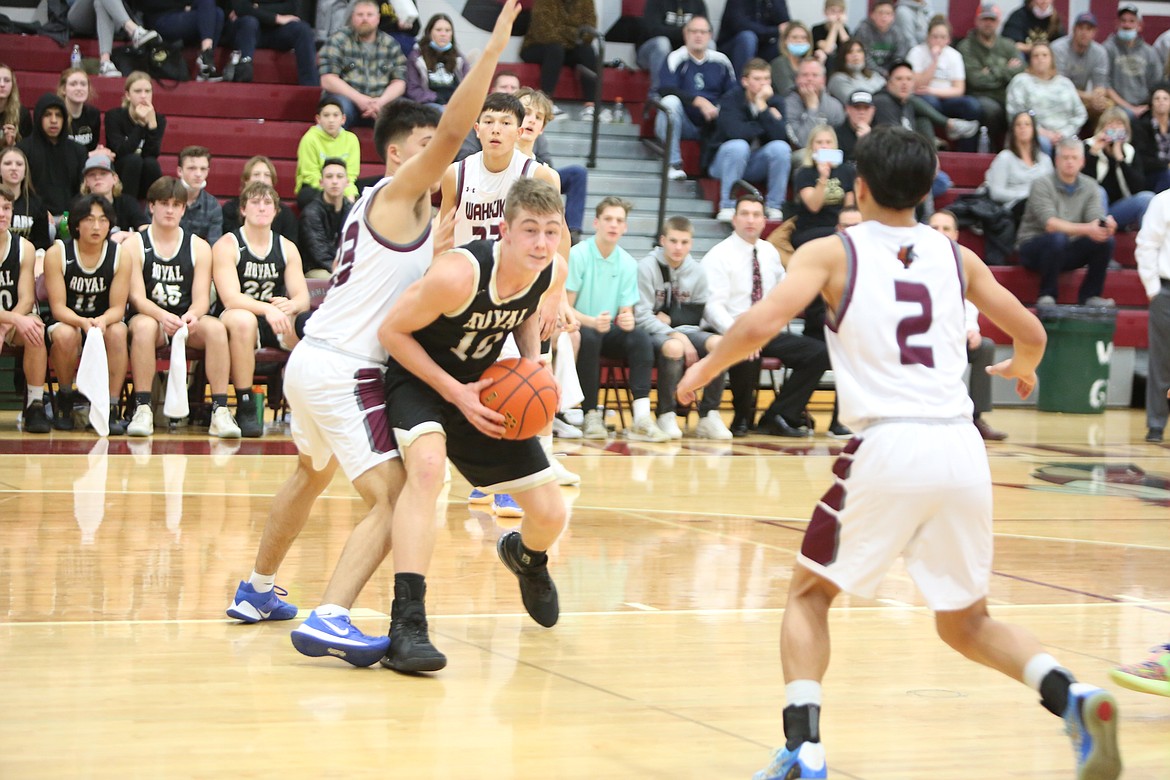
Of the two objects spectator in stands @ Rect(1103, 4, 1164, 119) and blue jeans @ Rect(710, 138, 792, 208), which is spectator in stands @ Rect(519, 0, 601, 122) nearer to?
blue jeans @ Rect(710, 138, 792, 208)

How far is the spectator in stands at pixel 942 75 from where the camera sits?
1464 centimetres

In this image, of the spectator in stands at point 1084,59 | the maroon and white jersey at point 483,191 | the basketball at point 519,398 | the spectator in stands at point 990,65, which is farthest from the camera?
the spectator in stands at point 1084,59

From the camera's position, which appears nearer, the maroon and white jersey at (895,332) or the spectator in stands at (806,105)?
the maroon and white jersey at (895,332)

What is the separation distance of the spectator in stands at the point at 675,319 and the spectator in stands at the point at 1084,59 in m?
6.78

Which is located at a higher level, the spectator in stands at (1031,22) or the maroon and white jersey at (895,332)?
the spectator in stands at (1031,22)

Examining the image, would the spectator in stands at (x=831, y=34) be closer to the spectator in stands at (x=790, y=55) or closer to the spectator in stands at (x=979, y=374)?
the spectator in stands at (x=790, y=55)

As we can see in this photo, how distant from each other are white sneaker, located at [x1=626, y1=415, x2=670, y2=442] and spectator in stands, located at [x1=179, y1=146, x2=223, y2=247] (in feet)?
10.6

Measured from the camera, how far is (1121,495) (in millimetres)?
8133

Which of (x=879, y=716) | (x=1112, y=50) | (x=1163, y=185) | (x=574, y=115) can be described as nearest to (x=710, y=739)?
(x=879, y=716)

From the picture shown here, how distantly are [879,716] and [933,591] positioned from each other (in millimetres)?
625

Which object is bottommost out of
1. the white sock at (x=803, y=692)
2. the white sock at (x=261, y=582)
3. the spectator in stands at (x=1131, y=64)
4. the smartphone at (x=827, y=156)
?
the white sock at (x=261, y=582)

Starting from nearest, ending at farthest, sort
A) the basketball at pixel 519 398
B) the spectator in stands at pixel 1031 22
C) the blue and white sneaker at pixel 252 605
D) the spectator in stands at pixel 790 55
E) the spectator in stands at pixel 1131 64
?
the basketball at pixel 519 398
the blue and white sneaker at pixel 252 605
the spectator in stands at pixel 790 55
the spectator in stands at pixel 1131 64
the spectator in stands at pixel 1031 22

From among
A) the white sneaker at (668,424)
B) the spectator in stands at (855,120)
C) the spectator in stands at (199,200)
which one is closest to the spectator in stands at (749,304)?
the white sneaker at (668,424)

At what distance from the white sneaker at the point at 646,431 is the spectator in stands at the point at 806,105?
13.8ft
